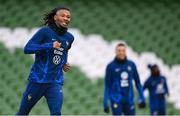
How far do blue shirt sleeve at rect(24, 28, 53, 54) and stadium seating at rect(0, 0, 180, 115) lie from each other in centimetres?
538

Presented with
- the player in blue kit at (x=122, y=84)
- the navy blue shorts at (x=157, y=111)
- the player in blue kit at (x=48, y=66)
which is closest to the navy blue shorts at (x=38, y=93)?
Answer: the player in blue kit at (x=48, y=66)

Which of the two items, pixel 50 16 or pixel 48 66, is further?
pixel 50 16

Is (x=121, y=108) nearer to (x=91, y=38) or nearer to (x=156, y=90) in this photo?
(x=156, y=90)

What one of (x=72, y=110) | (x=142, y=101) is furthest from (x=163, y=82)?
(x=142, y=101)

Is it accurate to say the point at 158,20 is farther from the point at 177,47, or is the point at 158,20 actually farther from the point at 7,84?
the point at 7,84

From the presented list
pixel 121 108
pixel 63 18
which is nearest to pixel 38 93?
pixel 63 18

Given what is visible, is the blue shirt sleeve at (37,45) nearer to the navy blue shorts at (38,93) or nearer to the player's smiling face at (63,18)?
the player's smiling face at (63,18)

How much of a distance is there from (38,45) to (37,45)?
1 centimetres

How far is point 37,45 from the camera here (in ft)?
18.9

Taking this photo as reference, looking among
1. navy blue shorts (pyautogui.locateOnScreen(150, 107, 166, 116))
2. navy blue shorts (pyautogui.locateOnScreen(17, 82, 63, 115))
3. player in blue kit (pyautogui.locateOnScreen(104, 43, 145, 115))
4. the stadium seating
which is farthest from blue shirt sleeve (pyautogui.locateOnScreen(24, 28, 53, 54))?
navy blue shorts (pyautogui.locateOnScreen(150, 107, 166, 116))

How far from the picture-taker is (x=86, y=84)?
12.5 m

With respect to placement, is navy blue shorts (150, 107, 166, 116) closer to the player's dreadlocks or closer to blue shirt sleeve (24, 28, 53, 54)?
the player's dreadlocks

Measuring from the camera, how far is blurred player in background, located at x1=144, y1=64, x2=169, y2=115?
11.5 m

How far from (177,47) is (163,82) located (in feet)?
9.20
